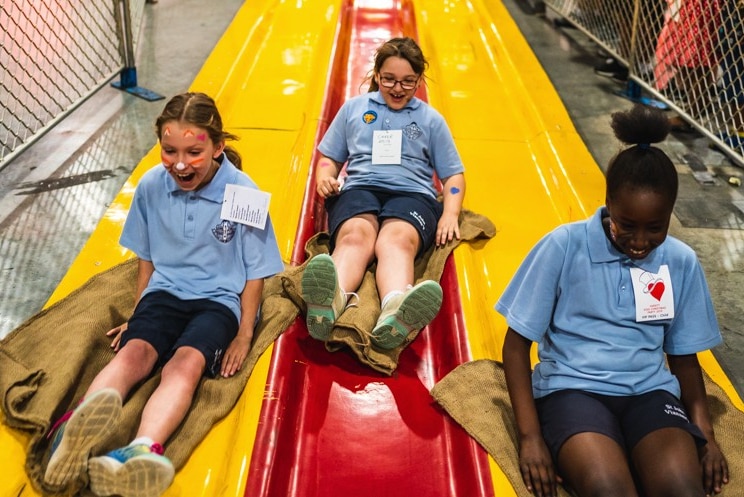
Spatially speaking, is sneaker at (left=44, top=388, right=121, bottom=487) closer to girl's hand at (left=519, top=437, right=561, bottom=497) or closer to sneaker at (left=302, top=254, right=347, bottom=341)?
sneaker at (left=302, top=254, right=347, bottom=341)

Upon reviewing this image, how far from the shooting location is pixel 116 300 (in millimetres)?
2754

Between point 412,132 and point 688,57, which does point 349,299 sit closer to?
point 412,132

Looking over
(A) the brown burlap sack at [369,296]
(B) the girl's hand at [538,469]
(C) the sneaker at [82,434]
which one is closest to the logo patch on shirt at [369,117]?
(A) the brown burlap sack at [369,296]

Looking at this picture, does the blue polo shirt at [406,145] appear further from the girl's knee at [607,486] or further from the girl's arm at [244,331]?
the girl's knee at [607,486]

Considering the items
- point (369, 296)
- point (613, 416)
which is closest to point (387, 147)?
point (369, 296)

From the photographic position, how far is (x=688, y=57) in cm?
494

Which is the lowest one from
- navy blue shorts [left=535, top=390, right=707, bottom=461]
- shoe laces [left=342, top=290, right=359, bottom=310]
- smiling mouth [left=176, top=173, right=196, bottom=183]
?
shoe laces [left=342, top=290, right=359, bottom=310]

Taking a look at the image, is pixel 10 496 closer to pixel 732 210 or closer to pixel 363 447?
pixel 363 447

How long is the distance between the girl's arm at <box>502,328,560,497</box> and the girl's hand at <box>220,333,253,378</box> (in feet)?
2.59

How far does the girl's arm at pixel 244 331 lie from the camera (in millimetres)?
2492

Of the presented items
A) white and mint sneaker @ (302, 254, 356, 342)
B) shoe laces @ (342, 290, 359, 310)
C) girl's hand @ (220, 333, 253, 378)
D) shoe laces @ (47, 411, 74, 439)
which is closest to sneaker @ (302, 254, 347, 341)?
white and mint sneaker @ (302, 254, 356, 342)

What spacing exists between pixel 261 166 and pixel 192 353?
1.53 metres

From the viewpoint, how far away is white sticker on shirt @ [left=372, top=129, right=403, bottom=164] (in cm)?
331

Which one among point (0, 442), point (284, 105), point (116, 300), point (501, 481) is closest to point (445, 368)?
point (501, 481)
